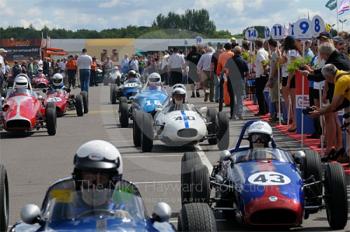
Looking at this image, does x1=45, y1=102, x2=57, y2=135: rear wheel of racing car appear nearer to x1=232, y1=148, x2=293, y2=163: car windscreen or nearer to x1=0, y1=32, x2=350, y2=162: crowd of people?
x1=0, y1=32, x2=350, y2=162: crowd of people

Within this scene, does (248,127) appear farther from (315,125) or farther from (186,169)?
(315,125)

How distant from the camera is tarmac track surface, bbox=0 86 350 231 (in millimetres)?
10352

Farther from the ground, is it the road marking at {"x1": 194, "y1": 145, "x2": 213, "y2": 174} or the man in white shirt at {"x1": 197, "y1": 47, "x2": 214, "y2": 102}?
the man in white shirt at {"x1": 197, "y1": 47, "x2": 214, "y2": 102}

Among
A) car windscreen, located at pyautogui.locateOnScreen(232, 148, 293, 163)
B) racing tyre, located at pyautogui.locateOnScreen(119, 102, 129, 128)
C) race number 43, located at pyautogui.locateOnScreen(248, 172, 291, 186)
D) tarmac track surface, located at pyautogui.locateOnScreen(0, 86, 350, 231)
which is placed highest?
car windscreen, located at pyautogui.locateOnScreen(232, 148, 293, 163)

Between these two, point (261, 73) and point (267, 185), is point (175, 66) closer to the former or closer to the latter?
point (261, 73)

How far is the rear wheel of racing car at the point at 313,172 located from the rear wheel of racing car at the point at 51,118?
946 cm

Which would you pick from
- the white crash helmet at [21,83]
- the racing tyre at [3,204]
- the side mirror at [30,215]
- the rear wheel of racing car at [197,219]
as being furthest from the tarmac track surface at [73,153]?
the side mirror at [30,215]

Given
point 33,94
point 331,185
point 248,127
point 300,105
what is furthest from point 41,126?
point 331,185

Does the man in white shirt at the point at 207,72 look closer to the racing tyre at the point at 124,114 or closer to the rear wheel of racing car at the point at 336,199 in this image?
the racing tyre at the point at 124,114

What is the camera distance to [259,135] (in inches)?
368

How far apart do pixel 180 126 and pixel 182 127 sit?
0.17 ft

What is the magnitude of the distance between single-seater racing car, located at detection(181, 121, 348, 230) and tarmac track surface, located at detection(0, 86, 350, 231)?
29 cm

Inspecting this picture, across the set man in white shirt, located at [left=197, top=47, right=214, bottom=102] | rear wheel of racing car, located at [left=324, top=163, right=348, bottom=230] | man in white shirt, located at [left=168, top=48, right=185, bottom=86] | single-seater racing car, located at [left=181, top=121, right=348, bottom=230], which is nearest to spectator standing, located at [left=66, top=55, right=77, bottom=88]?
man in white shirt, located at [left=168, top=48, right=185, bottom=86]

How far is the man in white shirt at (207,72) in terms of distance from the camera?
88.6ft
